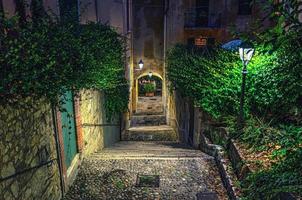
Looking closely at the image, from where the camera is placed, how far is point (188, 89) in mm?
10164

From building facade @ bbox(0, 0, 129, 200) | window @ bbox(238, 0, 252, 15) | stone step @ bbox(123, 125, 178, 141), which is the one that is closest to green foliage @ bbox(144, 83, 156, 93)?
stone step @ bbox(123, 125, 178, 141)

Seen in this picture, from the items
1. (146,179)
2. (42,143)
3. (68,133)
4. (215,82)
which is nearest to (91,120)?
(68,133)

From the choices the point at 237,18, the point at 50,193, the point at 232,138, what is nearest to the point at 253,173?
the point at 232,138

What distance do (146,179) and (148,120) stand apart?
1469 centimetres

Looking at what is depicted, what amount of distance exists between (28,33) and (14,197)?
2499mm

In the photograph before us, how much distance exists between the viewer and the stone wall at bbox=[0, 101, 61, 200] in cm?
371

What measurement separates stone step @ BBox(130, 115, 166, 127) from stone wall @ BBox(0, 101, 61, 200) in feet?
48.0

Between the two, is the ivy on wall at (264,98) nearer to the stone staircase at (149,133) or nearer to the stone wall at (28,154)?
the stone wall at (28,154)

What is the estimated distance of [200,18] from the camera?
19.8 m

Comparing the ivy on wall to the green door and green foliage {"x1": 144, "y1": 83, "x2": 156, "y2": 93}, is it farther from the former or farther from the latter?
green foliage {"x1": 144, "y1": 83, "x2": 156, "y2": 93}

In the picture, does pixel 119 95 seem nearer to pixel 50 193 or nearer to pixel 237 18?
pixel 50 193

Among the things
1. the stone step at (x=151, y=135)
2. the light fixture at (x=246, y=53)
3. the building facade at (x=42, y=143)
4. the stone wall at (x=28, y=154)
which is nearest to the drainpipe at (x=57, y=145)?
the building facade at (x=42, y=143)

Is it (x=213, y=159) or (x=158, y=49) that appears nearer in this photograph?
(x=213, y=159)

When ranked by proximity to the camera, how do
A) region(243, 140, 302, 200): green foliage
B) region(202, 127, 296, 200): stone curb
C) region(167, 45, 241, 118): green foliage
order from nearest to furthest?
region(243, 140, 302, 200): green foliage
region(202, 127, 296, 200): stone curb
region(167, 45, 241, 118): green foliage
